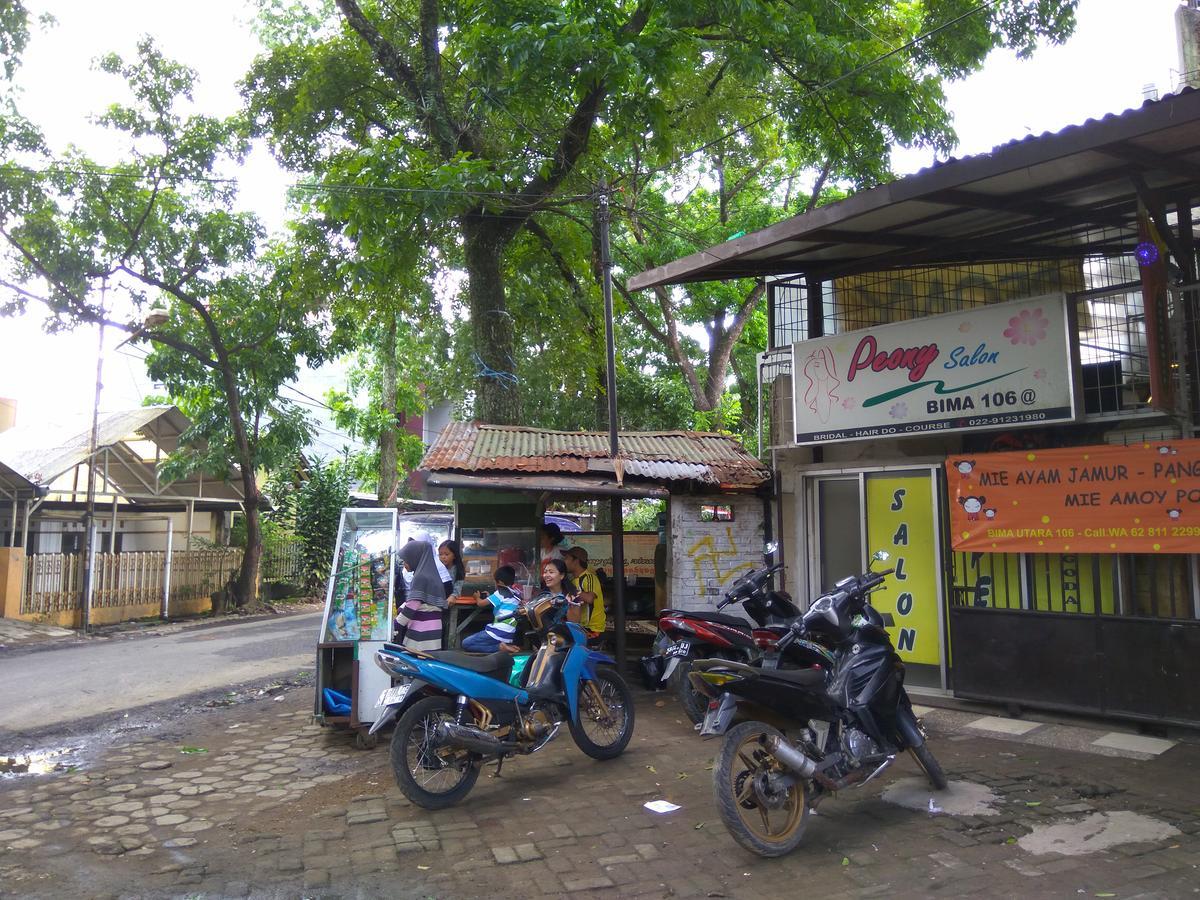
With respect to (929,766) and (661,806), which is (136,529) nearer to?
(661,806)

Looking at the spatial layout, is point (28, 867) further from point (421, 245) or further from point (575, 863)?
point (421, 245)

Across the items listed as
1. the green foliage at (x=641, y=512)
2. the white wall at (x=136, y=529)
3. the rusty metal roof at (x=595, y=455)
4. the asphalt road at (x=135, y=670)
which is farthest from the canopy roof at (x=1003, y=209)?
the green foliage at (x=641, y=512)

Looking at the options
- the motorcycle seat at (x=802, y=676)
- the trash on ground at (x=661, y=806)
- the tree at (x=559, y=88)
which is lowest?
the trash on ground at (x=661, y=806)

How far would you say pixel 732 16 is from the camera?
442 inches

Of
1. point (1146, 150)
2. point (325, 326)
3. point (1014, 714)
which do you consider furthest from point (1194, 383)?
point (325, 326)

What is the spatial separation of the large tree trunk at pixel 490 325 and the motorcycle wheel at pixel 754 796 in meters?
8.44

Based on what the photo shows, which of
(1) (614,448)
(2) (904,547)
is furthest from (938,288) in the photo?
(1) (614,448)

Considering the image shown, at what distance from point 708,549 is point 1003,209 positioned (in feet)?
14.5

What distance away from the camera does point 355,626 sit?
756 cm

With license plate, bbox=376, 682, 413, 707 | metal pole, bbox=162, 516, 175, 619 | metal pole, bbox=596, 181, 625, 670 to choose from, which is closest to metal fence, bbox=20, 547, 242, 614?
metal pole, bbox=162, 516, 175, 619

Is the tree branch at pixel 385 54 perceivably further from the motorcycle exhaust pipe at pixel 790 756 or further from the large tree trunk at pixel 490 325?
the motorcycle exhaust pipe at pixel 790 756

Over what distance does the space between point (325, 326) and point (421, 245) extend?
6.72 meters

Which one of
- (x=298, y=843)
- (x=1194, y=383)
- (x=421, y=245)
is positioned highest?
(x=421, y=245)

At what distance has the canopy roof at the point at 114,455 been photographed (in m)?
16.5
